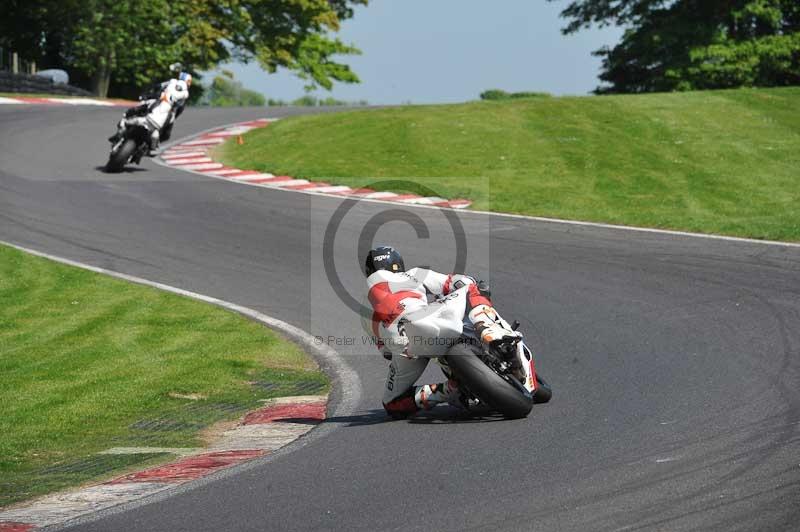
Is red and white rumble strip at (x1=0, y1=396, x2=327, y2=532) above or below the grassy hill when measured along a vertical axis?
below

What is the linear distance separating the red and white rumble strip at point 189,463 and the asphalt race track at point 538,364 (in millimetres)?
281

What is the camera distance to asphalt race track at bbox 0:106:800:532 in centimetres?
585

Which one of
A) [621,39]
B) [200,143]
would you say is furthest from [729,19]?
[200,143]

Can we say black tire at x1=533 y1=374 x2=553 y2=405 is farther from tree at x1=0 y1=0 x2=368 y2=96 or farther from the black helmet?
tree at x1=0 y1=0 x2=368 y2=96

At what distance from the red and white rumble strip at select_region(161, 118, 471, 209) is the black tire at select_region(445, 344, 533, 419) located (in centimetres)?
1089

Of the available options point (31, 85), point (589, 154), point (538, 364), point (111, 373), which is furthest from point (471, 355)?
point (31, 85)

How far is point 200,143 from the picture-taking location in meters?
26.8

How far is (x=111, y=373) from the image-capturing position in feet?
34.6

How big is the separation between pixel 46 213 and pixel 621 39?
28.9m

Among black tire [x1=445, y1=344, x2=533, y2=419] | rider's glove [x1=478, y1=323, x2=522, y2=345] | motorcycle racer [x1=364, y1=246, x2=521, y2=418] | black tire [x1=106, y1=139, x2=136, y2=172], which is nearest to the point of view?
rider's glove [x1=478, y1=323, x2=522, y2=345]

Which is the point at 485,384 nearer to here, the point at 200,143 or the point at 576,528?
the point at 576,528

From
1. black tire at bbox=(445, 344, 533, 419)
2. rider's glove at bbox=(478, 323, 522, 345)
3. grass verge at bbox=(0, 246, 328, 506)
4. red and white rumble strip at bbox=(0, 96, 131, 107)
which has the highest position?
red and white rumble strip at bbox=(0, 96, 131, 107)

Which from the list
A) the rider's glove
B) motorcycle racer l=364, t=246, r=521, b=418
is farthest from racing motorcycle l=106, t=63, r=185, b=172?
the rider's glove

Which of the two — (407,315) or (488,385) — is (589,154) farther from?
(488,385)
